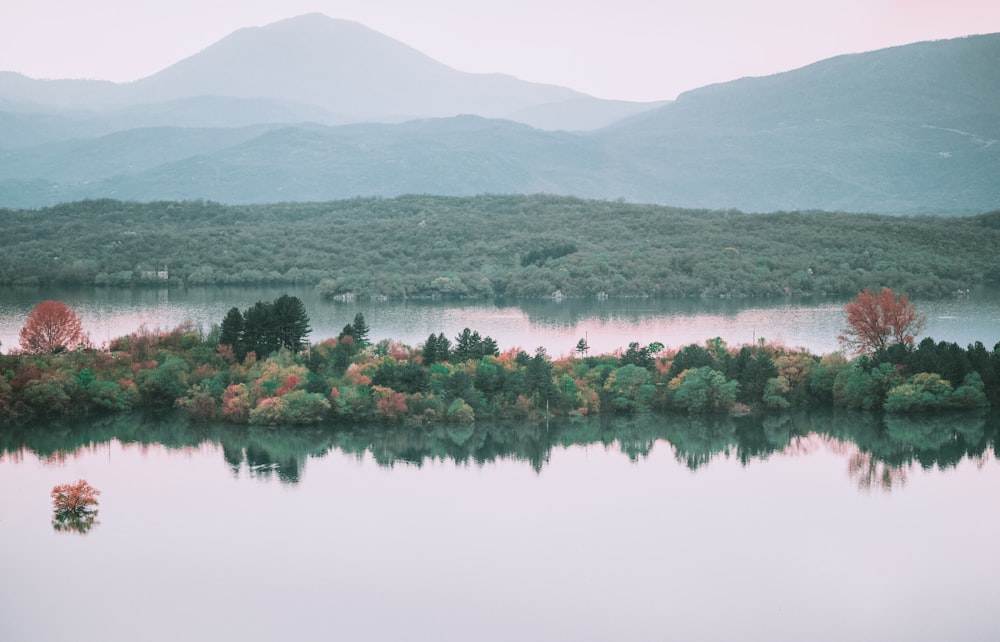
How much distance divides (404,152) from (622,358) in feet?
391

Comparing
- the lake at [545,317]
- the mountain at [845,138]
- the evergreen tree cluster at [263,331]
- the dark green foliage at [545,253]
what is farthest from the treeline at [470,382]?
the mountain at [845,138]

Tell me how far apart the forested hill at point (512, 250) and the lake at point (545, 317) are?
272cm

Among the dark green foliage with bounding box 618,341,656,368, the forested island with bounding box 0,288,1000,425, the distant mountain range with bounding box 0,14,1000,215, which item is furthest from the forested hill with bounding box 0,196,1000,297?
the distant mountain range with bounding box 0,14,1000,215

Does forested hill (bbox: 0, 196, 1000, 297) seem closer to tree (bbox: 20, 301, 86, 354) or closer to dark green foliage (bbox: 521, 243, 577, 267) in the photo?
dark green foliage (bbox: 521, 243, 577, 267)

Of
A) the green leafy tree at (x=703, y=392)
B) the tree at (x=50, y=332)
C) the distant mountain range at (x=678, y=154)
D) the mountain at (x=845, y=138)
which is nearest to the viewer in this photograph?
the green leafy tree at (x=703, y=392)

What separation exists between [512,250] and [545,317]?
18969 millimetres

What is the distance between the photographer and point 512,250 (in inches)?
2549

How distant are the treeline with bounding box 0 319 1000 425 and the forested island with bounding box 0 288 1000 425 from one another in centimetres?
3

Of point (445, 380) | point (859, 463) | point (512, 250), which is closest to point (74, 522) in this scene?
point (445, 380)

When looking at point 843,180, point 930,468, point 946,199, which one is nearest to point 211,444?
point 930,468

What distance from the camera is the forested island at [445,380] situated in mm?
27109

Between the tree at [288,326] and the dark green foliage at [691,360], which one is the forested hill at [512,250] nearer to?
the tree at [288,326]

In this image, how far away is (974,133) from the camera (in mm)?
137625

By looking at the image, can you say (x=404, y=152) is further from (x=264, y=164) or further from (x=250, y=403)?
(x=250, y=403)
